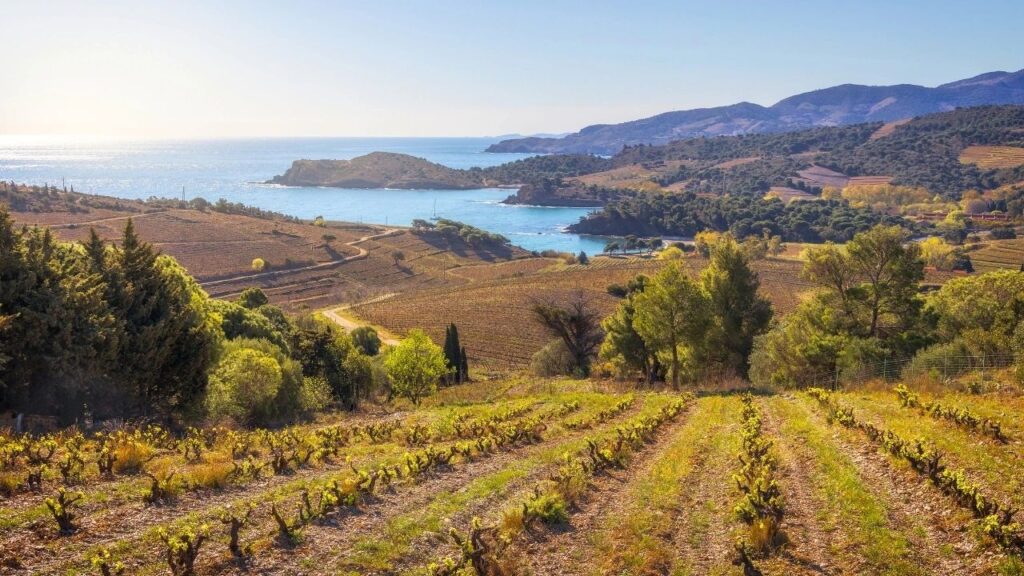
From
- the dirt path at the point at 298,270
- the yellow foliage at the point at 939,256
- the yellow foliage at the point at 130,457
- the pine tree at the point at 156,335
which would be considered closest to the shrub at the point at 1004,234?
the yellow foliage at the point at 939,256

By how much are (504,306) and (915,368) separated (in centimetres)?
6078

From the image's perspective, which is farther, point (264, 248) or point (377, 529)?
point (264, 248)

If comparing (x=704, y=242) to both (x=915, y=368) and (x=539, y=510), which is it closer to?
(x=915, y=368)

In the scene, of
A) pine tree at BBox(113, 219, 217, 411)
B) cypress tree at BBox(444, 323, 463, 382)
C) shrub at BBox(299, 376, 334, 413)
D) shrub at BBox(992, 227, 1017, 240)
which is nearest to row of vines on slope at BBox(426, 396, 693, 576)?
pine tree at BBox(113, 219, 217, 411)

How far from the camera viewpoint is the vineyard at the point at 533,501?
33.6 feet

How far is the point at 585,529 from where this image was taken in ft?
40.8

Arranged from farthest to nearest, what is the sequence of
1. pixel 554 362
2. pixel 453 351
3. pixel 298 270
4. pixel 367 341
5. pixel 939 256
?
pixel 939 256, pixel 298 270, pixel 367 341, pixel 453 351, pixel 554 362

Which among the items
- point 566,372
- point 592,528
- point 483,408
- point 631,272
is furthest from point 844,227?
point 592,528

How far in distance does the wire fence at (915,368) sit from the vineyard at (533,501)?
819 centimetres

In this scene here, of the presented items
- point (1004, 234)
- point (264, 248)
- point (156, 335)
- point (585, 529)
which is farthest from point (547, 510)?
point (1004, 234)

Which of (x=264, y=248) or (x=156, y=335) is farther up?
(x=156, y=335)

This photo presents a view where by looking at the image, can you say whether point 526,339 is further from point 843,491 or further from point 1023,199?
point 1023,199

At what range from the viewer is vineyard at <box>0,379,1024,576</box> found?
10227 mm

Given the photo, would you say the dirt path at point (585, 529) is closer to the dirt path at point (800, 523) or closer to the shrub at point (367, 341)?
the dirt path at point (800, 523)
